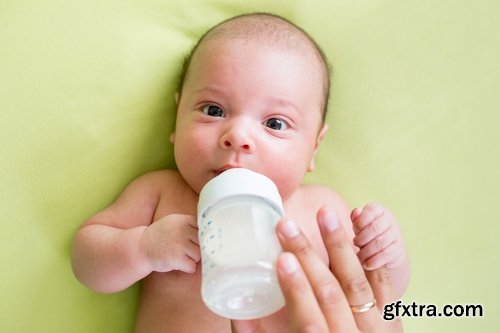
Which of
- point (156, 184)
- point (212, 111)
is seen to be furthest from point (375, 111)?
point (156, 184)

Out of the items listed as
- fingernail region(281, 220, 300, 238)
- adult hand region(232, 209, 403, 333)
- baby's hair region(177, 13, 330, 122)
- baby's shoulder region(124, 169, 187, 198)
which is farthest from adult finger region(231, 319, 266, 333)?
baby's hair region(177, 13, 330, 122)

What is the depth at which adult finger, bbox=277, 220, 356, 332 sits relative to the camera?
874mm

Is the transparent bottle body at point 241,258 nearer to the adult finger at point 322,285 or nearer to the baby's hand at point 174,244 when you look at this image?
the adult finger at point 322,285

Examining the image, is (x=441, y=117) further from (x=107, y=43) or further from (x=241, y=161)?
(x=107, y=43)

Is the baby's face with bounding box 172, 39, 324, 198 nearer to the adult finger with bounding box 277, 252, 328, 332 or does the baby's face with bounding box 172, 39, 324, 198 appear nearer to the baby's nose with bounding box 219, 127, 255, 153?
the baby's nose with bounding box 219, 127, 255, 153

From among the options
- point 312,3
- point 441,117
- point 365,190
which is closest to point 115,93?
point 312,3

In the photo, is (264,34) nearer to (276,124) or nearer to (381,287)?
(276,124)

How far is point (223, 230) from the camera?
0.89 metres

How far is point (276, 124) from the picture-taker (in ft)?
3.99

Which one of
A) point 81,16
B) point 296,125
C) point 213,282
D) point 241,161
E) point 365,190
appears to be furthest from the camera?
point 365,190

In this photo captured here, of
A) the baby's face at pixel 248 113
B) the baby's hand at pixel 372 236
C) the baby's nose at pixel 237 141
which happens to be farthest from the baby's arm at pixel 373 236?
the baby's nose at pixel 237 141

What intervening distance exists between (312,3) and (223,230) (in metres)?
0.83

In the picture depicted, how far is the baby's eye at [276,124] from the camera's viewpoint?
3.95 feet

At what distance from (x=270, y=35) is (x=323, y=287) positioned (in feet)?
2.04
